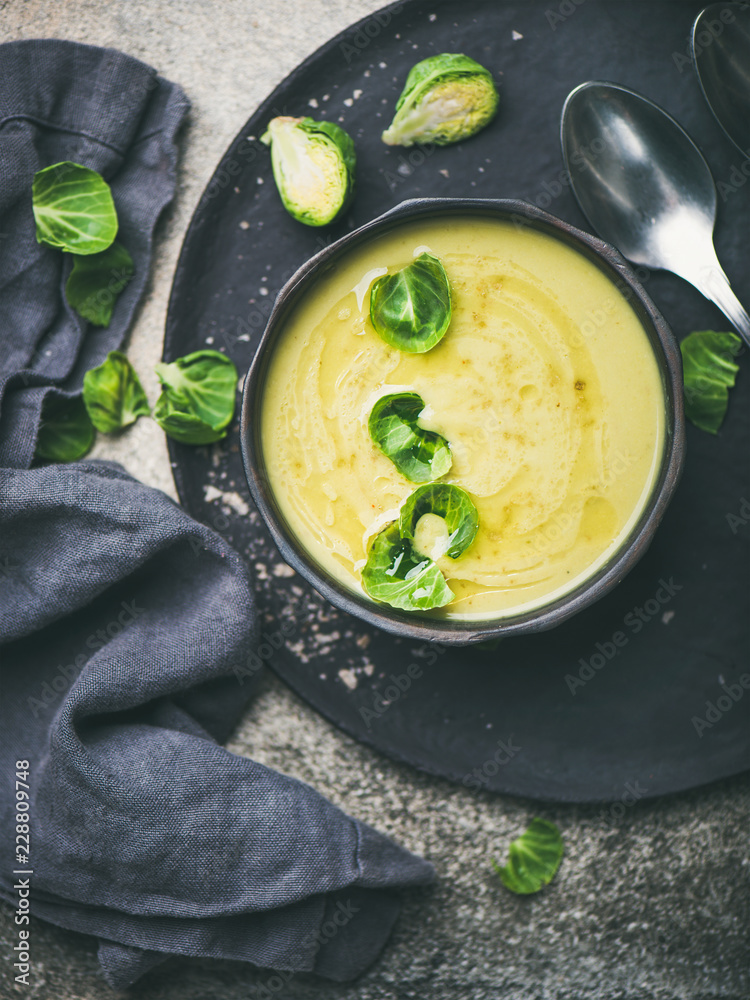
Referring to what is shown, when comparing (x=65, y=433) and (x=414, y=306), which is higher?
(x=414, y=306)

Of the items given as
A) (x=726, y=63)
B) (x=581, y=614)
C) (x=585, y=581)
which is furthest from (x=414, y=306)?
(x=726, y=63)

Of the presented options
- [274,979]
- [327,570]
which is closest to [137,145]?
[327,570]

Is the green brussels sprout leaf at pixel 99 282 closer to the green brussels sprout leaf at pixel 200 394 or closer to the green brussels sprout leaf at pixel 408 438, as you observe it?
the green brussels sprout leaf at pixel 200 394

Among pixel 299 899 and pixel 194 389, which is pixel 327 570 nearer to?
pixel 194 389

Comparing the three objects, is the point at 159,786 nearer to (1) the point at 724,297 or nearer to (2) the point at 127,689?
(2) the point at 127,689

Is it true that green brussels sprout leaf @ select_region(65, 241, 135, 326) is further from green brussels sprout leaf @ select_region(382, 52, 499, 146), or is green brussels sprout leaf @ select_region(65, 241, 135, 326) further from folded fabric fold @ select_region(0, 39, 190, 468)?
green brussels sprout leaf @ select_region(382, 52, 499, 146)

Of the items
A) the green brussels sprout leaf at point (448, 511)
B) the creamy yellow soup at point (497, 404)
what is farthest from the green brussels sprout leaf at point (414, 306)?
the green brussels sprout leaf at point (448, 511)

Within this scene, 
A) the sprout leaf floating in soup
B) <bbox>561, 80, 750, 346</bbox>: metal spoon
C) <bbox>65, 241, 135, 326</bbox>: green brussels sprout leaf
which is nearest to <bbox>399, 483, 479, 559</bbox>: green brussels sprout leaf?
the sprout leaf floating in soup
